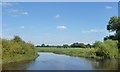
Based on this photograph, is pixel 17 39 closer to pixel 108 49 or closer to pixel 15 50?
pixel 15 50

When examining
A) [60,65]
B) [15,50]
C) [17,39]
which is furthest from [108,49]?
[15,50]

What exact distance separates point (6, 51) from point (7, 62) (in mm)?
1571

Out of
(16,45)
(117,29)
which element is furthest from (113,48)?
(16,45)

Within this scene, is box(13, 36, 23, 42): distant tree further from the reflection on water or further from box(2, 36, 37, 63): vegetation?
the reflection on water

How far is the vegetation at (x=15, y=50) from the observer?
2918 cm

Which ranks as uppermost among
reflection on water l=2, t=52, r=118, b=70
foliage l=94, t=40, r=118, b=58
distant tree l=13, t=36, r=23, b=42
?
distant tree l=13, t=36, r=23, b=42

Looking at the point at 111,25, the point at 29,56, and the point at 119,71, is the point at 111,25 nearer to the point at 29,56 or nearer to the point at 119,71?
the point at 29,56

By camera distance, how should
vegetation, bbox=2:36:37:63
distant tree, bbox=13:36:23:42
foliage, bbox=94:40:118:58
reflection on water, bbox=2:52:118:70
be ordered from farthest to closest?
foliage, bbox=94:40:118:58, distant tree, bbox=13:36:23:42, vegetation, bbox=2:36:37:63, reflection on water, bbox=2:52:118:70

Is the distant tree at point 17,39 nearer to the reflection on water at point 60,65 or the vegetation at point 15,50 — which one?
the vegetation at point 15,50

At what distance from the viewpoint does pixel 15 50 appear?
103 feet

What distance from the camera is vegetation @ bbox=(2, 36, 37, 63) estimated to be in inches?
1149

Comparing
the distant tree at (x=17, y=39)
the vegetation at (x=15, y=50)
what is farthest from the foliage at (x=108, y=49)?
the distant tree at (x=17, y=39)

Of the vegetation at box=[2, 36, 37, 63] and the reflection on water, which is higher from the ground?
the vegetation at box=[2, 36, 37, 63]

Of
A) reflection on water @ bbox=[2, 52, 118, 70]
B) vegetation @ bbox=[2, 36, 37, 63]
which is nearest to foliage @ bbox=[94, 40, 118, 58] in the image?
reflection on water @ bbox=[2, 52, 118, 70]
